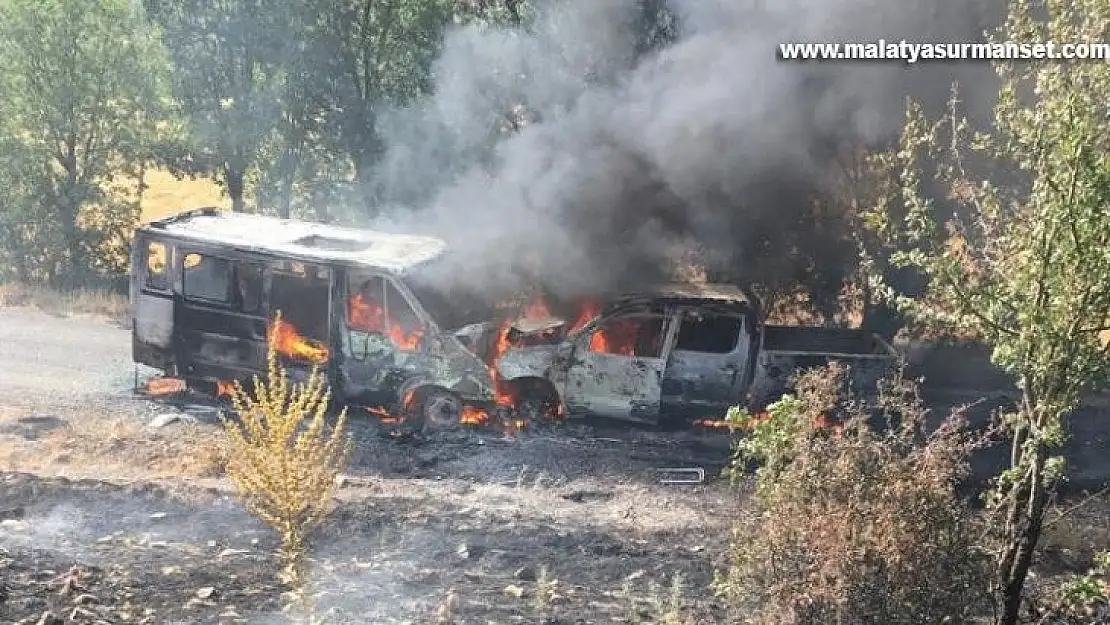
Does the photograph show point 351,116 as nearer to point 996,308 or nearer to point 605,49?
point 605,49

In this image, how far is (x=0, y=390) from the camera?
10750mm

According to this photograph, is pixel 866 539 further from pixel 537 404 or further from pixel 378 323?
pixel 378 323

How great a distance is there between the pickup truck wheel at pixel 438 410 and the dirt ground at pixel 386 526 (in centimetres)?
33

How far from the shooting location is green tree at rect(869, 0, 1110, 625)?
455 centimetres

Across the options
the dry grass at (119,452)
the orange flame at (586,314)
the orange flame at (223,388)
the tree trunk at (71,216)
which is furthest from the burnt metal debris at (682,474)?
the tree trunk at (71,216)

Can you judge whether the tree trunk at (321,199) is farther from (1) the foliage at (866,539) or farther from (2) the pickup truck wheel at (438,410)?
(1) the foliage at (866,539)

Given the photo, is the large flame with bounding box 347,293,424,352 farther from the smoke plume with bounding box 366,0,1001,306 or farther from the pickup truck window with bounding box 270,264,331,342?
the smoke plume with bounding box 366,0,1001,306

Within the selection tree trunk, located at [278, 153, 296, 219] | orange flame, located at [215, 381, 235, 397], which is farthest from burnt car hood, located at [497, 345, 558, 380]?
tree trunk, located at [278, 153, 296, 219]

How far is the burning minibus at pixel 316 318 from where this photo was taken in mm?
9570

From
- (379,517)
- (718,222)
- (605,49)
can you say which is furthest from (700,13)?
(379,517)

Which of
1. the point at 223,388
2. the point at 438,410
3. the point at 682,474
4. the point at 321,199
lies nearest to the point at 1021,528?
the point at 682,474

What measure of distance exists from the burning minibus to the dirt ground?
0.52 meters

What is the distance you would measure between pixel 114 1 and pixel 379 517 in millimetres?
11439

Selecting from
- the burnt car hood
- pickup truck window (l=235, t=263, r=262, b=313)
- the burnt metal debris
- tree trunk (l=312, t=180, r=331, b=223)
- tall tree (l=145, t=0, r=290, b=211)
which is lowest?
the burnt metal debris
